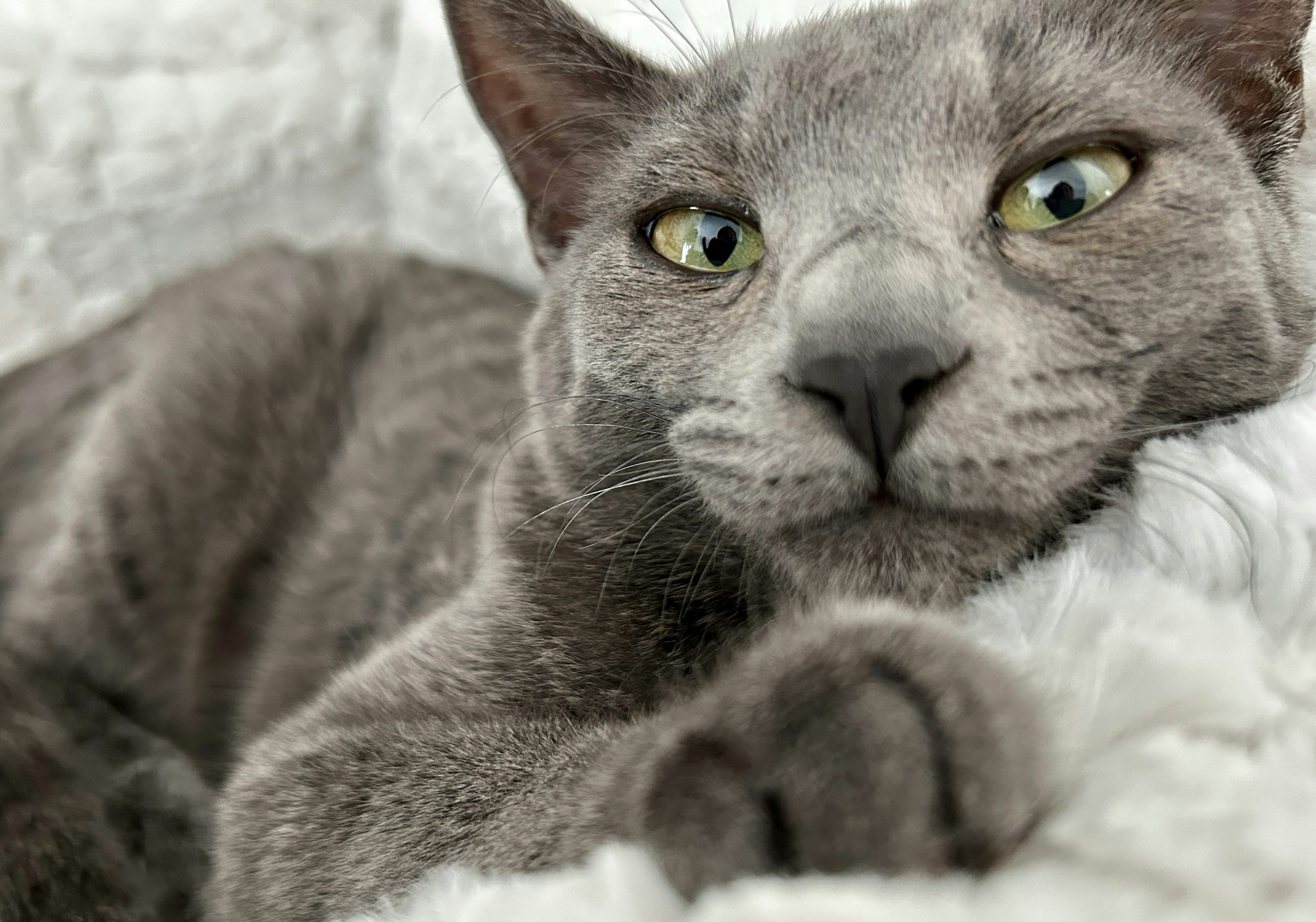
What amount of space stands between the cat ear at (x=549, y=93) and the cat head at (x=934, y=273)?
0.02 meters

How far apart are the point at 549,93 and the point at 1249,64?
0.62 metres

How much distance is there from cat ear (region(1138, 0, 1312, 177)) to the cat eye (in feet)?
0.56

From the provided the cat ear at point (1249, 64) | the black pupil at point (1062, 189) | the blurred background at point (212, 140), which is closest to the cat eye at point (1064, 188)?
the black pupil at point (1062, 189)

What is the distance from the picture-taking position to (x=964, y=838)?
0.42m

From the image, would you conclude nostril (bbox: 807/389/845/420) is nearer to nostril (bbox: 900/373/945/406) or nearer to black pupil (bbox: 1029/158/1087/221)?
nostril (bbox: 900/373/945/406)

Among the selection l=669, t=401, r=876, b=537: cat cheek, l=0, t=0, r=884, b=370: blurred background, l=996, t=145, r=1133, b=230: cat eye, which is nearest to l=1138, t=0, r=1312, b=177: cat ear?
l=996, t=145, r=1133, b=230: cat eye

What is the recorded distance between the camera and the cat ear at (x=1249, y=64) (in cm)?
78

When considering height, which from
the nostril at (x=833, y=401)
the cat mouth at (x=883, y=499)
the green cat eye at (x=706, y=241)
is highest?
the green cat eye at (x=706, y=241)

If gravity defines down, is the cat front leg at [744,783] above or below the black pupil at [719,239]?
below

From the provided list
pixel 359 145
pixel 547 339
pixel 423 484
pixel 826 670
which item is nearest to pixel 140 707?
pixel 423 484

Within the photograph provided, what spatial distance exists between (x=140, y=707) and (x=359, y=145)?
3.35 ft

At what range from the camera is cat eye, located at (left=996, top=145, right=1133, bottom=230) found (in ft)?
2.31

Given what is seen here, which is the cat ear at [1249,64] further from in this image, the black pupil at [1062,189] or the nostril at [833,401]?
the nostril at [833,401]

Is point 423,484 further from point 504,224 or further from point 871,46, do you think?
point 871,46
